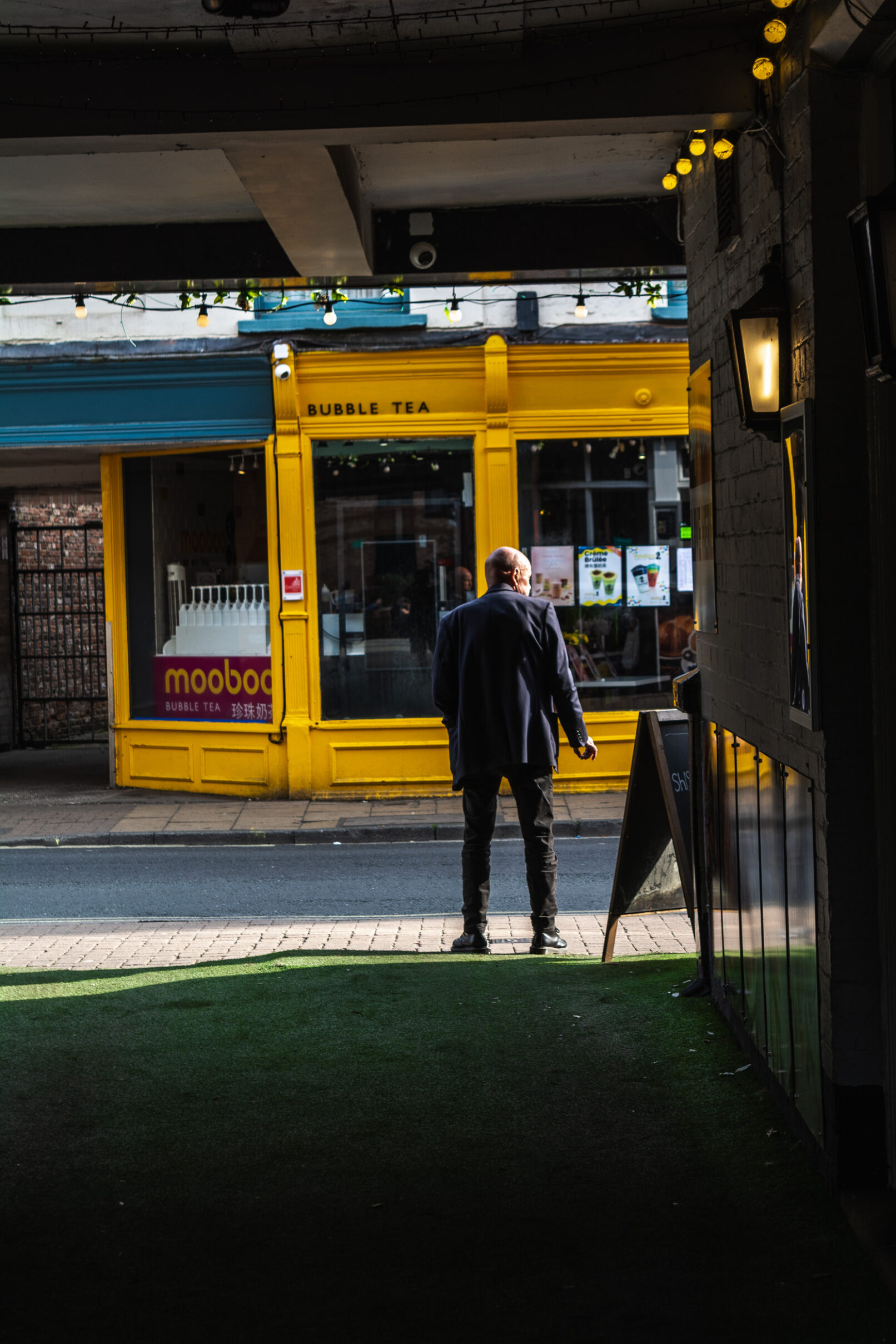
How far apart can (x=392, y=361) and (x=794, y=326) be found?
915 cm

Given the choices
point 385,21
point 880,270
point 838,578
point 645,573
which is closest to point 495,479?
point 645,573

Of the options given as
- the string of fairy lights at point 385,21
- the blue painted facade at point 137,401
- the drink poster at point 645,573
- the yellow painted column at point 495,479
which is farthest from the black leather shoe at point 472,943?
the blue painted facade at point 137,401

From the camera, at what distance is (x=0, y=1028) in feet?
18.1

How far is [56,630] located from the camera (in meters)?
18.0

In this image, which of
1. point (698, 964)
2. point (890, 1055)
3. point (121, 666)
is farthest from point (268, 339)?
point (890, 1055)

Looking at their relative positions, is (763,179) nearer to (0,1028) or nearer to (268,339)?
(0,1028)

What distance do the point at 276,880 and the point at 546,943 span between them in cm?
306

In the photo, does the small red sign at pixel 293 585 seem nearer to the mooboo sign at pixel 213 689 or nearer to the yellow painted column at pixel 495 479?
the mooboo sign at pixel 213 689

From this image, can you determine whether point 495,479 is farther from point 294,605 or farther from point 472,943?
point 472,943

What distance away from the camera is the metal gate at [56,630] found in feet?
58.0

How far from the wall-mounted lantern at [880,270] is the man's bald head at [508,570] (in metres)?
4.06

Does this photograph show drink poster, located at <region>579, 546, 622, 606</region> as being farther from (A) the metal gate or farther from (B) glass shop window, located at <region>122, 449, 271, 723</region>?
(A) the metal gate

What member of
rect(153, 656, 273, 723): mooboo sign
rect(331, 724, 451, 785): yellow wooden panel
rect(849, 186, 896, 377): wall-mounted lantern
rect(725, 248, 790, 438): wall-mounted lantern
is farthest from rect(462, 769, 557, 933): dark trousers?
rect(153, 656, 273, 723): mooboo sign

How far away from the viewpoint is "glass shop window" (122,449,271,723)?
13.3 meters
